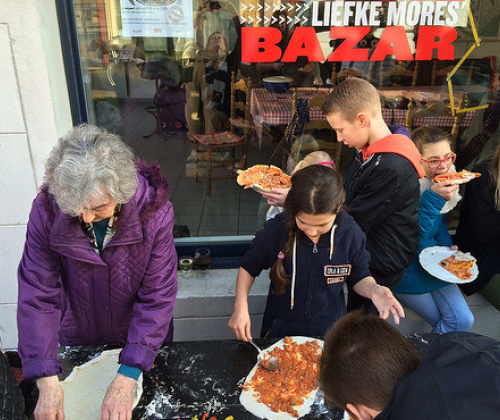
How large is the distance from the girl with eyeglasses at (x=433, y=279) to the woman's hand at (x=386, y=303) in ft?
3.06

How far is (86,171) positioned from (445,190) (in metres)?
2.13

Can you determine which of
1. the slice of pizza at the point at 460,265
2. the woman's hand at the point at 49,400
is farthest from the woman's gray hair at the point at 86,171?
the slice of pizza at the point at 460,265

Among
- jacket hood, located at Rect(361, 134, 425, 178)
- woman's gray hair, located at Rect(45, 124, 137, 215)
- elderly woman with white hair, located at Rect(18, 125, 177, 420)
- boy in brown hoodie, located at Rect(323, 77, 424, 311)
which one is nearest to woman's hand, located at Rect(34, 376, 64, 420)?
Result: elderly woman with white hair, located at Rect(18, 125, 177, 420)

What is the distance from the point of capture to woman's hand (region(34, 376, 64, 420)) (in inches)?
65.0

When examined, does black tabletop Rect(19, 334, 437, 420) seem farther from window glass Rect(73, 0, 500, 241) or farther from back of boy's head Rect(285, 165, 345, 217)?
window glass Rect(73, 0, 500, 241)

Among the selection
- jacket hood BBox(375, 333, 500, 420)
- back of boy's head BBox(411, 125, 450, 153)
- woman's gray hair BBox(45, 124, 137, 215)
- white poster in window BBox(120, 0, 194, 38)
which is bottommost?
jacket hood BBox(375, 333, 500, 420)

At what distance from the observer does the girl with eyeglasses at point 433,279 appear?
285cm

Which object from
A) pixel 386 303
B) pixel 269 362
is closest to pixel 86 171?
pixel 269 362

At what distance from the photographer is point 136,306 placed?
1912 millimetres

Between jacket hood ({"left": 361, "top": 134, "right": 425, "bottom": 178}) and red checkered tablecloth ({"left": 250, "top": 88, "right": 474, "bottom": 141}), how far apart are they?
1402 mm

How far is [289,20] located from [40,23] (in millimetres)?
1729

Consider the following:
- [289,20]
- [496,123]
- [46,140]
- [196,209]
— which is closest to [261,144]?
[196,209]

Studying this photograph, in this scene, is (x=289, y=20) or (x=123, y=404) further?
(x=289, y=20)

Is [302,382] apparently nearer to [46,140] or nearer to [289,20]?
[46,140]
